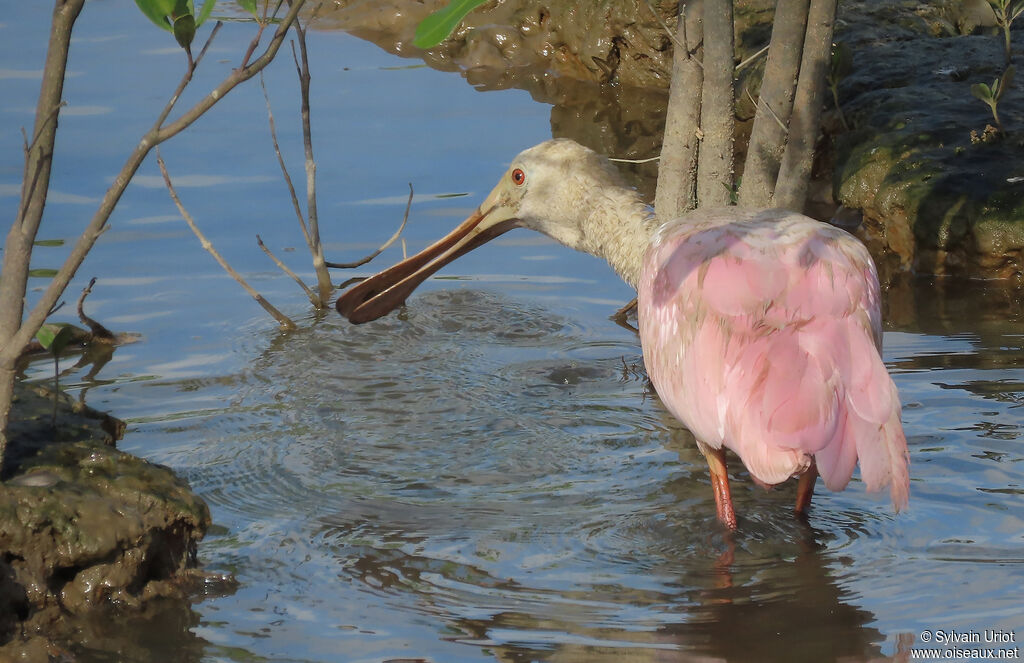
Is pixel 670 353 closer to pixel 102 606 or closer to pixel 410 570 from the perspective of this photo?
pixel 410 570

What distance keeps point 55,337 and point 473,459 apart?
1.85 metres

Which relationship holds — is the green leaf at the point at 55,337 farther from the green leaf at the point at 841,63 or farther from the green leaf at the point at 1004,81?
the green leaf at the point at 841,63

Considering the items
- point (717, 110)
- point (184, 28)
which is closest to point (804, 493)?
point (717, 110)

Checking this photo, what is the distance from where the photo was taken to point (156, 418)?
243 inches

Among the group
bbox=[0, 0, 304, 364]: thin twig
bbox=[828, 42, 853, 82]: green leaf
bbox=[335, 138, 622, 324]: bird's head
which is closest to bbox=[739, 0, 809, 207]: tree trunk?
bbox=[335, 138, 622, 324]: bird's head

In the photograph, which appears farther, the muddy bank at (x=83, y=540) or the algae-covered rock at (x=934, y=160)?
A: the algae-covered rock at (x=934, y=160)

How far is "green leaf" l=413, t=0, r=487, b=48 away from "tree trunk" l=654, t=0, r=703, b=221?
345 cm

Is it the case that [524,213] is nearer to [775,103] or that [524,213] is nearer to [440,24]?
[775,103]

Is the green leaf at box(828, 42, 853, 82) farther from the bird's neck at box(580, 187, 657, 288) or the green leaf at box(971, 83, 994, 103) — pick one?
the bird's neck at box(580, 187, 657, 288)

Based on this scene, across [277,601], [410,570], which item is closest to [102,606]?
[277,601]

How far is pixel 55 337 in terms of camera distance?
4.77 m

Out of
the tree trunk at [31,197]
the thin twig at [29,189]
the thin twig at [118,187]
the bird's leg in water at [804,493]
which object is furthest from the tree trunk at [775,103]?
the thin twig at [29,189]

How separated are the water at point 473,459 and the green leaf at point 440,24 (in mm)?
1809

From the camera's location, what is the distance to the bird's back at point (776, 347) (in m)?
4.43
